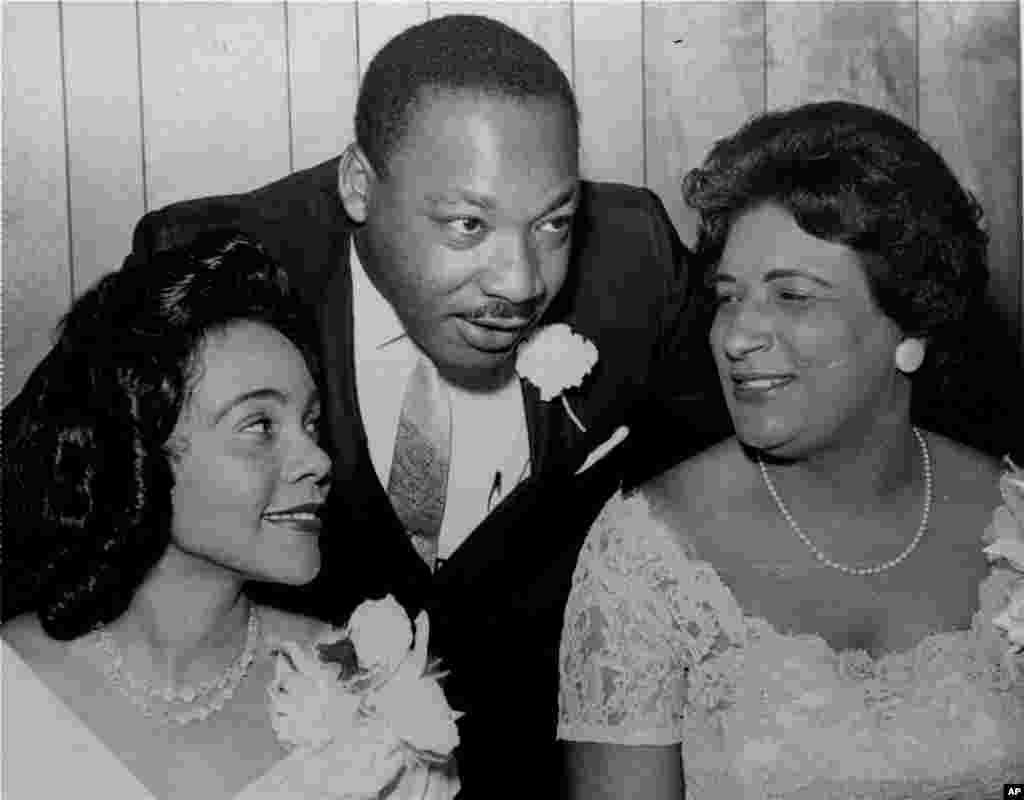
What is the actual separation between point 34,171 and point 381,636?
85 centimetres

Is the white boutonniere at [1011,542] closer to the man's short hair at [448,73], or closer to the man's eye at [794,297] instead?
the man's eye at [794,297]

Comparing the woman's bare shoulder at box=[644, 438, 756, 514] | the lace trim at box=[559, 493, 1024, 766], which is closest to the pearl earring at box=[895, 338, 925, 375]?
the woman's bare shoulder at box=[644, 438, 756, 514]

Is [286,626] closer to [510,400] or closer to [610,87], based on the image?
[510,400]

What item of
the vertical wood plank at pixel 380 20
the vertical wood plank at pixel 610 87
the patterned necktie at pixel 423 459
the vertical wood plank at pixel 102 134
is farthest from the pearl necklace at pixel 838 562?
the vertical wood plank at pixel 102 134

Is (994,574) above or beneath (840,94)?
beneath

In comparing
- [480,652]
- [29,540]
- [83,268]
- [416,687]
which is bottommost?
[480,652]

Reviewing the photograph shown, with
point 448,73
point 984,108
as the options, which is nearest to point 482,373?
point 448,73

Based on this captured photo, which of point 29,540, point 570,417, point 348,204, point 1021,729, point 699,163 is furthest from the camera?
point 699,163

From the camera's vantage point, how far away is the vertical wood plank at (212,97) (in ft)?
6.10

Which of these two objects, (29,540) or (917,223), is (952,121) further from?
(29,540)

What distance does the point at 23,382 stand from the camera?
1.76 meters

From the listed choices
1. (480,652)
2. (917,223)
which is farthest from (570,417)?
(917,223)

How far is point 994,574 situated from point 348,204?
0.95m

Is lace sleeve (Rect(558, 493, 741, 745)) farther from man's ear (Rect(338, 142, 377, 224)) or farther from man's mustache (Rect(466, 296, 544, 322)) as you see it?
man's ear (Rect(338, 142, 377, 224))
